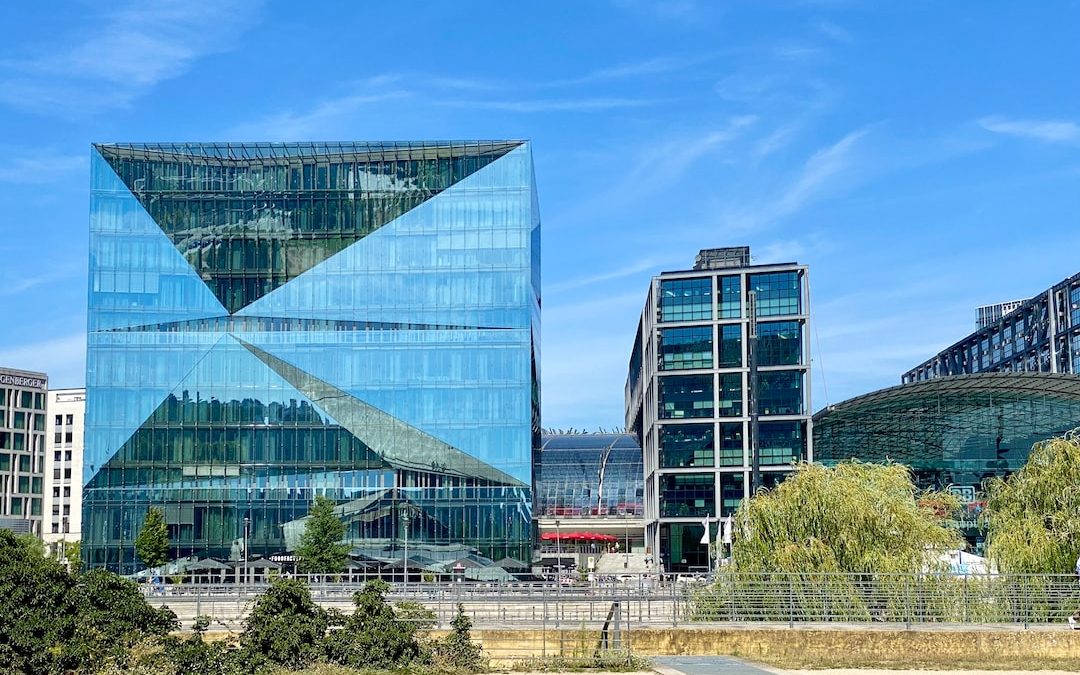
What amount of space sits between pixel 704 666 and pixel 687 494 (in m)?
Result: 68.3

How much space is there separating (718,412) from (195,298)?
118 ft

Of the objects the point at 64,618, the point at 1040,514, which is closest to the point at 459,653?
the point at 64,618

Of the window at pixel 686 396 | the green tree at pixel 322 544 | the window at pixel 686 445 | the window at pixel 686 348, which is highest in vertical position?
the window at pixel 686 348

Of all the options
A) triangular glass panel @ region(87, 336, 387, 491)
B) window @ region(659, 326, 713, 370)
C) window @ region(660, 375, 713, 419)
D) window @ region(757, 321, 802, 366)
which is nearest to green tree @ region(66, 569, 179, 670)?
triangular glass panel @ region(87, 336, 387, 491)

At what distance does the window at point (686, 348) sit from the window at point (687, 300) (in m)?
0.91

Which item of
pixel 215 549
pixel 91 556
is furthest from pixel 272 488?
pixel 91 556

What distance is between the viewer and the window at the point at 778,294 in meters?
87.9

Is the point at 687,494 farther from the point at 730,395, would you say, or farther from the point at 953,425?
the point at 953,425

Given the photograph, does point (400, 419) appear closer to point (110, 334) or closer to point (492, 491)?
point (492, 491)

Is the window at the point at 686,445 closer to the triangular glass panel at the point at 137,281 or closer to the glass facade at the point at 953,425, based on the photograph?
the glass facade at the point at 953,425

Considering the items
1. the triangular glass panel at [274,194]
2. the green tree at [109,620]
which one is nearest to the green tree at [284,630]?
the green tree at [109,620]

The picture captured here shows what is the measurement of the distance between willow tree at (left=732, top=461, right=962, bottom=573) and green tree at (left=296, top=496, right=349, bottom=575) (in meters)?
41.3

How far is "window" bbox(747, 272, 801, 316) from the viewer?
87875mm

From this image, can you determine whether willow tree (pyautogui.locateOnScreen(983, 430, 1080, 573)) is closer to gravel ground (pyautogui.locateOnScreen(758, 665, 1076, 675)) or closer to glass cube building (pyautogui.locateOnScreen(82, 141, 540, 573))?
gravel ground (pyautogui.locateOnScreen(758, 665, 1076, 675))
